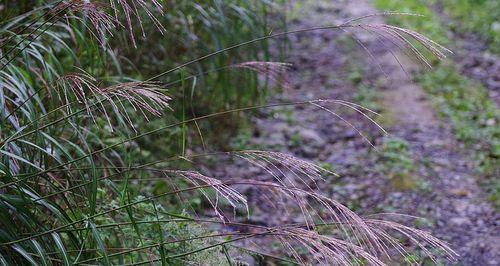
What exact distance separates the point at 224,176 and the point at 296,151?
0.65m

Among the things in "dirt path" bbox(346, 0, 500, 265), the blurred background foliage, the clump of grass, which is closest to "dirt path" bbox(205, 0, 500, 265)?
"dirt path" bbox(346, 0, 500, 265)

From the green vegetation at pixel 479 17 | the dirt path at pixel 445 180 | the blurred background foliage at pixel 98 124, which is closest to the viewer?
the blurred background foliage at pixel 98 124

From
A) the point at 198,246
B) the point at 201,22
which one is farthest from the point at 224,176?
the point at 198,246

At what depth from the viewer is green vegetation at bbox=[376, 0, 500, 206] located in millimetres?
4123

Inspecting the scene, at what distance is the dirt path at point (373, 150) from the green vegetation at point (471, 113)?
89 millimetres

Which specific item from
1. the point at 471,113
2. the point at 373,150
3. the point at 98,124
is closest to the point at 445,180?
the point at 373,150

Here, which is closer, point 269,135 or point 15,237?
point 15,237

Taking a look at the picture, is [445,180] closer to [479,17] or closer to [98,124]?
[98,124]

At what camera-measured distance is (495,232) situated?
10.7ft

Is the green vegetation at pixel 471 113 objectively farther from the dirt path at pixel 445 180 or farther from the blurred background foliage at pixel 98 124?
the blurred background foliage at pixel 98 124

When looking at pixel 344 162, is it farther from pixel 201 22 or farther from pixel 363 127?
pixel 201 22

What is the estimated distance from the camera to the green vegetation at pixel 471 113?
4.12 meters

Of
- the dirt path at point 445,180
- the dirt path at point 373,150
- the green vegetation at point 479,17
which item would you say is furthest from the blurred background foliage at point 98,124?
the green vegetation at point 479,17

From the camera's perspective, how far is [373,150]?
4.52 meters
